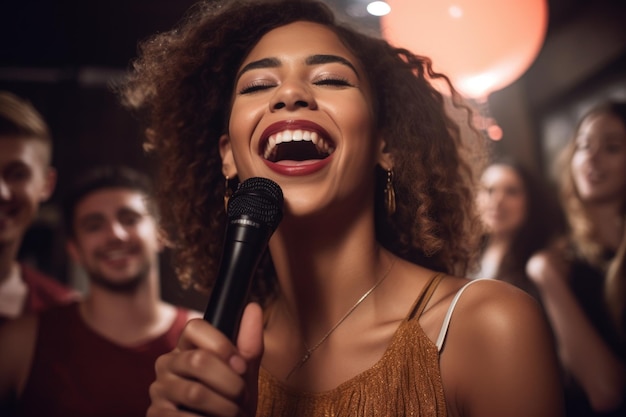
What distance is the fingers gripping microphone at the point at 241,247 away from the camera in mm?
731

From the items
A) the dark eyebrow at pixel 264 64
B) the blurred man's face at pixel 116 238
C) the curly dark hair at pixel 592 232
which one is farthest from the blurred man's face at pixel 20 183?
the curly dark hair at pixel 592 232

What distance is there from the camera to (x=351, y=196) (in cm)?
112

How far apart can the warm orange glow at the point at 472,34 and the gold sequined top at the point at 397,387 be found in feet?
3.24

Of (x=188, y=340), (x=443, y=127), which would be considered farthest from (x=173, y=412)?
(x=443, y=127)

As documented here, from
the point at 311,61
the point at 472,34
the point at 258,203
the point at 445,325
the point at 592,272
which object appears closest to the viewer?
the point at 258,203

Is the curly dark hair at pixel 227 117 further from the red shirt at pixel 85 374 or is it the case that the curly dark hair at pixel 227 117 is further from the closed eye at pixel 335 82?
the red shirt at pixel 85 374

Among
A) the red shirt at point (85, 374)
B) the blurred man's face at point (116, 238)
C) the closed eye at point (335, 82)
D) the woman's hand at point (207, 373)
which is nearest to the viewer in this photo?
the woman's hand at point (207, 373)

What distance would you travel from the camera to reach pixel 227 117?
1364mm

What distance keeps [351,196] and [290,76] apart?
0.27m

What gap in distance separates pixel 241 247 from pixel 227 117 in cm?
64

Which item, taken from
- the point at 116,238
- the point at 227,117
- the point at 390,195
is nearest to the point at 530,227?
the point at 390,195

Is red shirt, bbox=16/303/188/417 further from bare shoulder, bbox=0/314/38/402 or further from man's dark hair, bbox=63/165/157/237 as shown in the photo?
man's dark hair, bbox=63/165/157/237

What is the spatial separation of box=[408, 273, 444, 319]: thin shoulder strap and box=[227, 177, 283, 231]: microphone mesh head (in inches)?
14.1

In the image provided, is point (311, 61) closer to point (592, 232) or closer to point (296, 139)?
point (296, 139)
